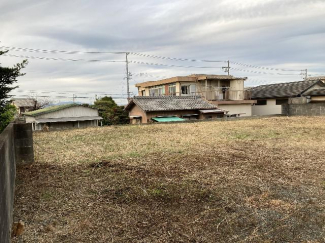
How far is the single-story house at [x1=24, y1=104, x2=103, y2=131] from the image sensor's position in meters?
20.6

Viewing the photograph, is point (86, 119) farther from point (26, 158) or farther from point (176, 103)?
point (26, 158)

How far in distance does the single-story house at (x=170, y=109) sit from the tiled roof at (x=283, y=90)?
7643 millimetres

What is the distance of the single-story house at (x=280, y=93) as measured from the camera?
23.8 m

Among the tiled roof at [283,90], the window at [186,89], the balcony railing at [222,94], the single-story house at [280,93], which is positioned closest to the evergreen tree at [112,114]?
the window at [186,89]

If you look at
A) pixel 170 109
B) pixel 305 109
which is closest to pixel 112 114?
pixel 170 109

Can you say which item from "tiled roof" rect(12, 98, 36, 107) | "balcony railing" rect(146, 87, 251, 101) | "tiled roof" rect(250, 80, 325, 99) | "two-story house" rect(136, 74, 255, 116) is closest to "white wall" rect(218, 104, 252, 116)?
"two-story house" rect(136, 74, 255, 116)

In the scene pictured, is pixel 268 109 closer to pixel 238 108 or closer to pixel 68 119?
pixel 238 108

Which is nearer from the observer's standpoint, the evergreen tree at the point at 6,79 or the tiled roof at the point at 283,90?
the evergreen tree at the point at 6,79

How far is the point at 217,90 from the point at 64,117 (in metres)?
13.9

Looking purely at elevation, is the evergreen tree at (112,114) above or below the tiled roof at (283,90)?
below

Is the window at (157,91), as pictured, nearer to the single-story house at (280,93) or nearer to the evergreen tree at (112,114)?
the evergreen tree at (112,114)

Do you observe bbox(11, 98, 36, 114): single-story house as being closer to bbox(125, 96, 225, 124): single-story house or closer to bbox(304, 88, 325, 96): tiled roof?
bbox(125, 96, 225, 124): single-story house

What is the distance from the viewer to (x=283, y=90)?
86.0ft

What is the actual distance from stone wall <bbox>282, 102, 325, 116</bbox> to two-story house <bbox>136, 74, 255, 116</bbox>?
3391 mm
